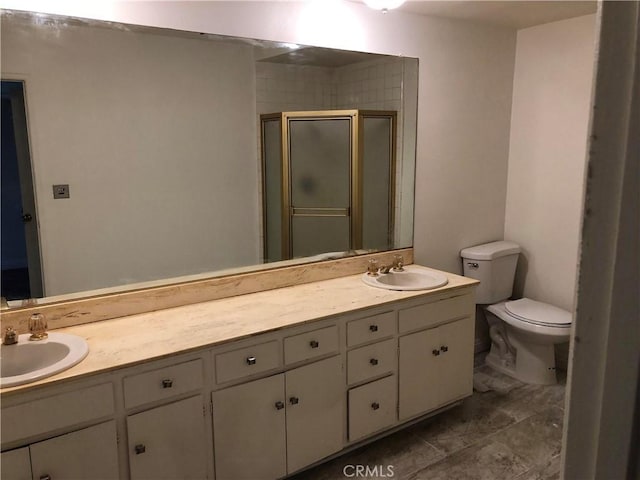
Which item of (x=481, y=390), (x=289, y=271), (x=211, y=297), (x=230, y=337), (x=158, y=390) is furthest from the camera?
(x=481, y=390)

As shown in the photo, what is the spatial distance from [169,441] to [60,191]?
3.64 feet

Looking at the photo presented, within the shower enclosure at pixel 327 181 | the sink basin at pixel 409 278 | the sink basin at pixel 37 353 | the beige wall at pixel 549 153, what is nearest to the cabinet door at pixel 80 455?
the sink basin at pixel 37 353

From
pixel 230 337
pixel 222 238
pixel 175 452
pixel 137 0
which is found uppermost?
pixel 137 0

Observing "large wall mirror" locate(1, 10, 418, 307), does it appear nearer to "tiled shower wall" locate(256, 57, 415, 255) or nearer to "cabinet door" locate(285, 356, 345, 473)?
"tiled shower wall" locate(256, 57, 415, 255)

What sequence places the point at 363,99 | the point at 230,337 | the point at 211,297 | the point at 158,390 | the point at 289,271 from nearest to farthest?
the point at 158,390
the point at 230,337
the point at 211,297
the point at 289,271
the point at 363,99

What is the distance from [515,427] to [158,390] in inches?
77.7

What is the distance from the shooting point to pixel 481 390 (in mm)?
3193

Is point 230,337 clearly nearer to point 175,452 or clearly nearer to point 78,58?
point 175,452

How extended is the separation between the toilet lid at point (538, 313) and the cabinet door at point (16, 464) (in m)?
2.70

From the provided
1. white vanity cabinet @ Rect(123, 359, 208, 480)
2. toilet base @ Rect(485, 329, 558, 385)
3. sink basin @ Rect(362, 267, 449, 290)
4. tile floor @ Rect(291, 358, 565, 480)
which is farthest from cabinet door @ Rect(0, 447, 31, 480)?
toilet base @ Rect(485, 329, 558, 385)

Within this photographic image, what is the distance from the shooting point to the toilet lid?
3070 millimetres

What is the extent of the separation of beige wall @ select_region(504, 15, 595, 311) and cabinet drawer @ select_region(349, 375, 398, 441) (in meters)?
1.55

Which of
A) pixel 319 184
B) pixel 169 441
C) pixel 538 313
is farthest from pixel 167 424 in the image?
pixel 538 313

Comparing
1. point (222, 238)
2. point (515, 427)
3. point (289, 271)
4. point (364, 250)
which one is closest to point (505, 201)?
point (364, 250)
